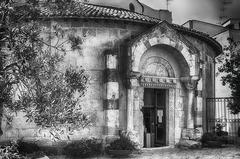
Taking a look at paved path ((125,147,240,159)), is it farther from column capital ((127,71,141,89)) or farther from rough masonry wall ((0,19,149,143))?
column capital ((127,71,141,89))

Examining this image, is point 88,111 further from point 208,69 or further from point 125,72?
point 208,69

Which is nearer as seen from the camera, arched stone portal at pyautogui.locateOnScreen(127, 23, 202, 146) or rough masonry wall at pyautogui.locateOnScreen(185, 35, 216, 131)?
arched stone portal at pyautogui.locateOnScreen(127, 23, 202, 146)

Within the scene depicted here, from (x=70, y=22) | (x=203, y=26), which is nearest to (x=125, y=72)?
(x=70, y=22)

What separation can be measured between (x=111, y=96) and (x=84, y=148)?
2511mm

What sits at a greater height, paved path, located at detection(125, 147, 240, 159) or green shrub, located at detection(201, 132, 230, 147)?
green shrub, located at detection(201, 132, 230, 147)

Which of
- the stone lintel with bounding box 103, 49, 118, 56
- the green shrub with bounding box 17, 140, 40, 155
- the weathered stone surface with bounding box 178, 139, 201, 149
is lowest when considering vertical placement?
the weathered stone surface with bounding box 178, 139, 201, 149

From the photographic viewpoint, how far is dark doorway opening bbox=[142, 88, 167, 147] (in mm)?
16056

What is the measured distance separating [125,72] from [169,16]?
43.6 feet

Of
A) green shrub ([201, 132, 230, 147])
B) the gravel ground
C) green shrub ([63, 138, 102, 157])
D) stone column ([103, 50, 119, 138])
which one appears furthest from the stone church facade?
the gravel ground

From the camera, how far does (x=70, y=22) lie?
47.5 feet

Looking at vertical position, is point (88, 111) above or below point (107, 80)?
below

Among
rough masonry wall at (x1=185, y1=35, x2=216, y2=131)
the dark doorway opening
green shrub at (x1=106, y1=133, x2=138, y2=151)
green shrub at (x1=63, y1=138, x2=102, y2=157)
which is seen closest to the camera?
green shrub at (x1=63, y1=138, x2=102, y2=157)

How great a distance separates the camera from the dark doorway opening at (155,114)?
16056 mm

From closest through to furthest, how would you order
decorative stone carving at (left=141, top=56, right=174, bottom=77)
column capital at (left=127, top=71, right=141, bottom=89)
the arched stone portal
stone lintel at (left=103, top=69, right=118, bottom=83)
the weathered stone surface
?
→ stone lintel at (left=103, top=69, right=118, bottom=83), column capital at (left=127, top=71, right=141, bottom=89), the arched stone portal, the weathered stone surface, decorative stone carving at (left=141, top=56, right=174, bottom=77)
